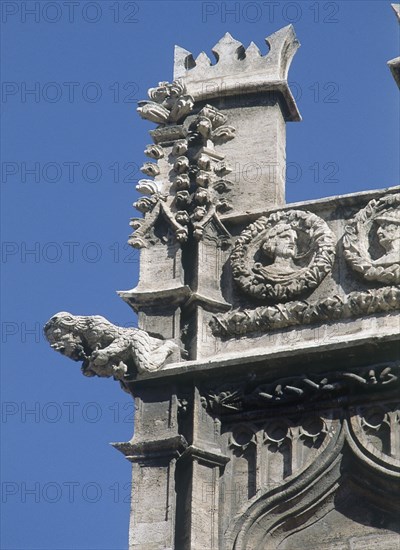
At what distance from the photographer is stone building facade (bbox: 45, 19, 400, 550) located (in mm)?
19359

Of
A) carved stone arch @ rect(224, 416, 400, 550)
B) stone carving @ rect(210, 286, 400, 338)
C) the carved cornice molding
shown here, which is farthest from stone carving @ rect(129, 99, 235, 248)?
carved stone arch @ rect(224, 416, 400, 550)

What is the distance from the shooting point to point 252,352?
20031 millimetres

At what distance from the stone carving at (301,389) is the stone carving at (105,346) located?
628mm

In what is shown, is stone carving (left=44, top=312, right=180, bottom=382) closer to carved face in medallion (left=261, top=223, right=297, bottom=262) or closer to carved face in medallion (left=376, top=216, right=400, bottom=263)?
carved face in medallion (left=261, top=223, right=297, bottom=262)

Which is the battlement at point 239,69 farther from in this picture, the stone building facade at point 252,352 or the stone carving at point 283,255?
the stone carving at point 283,255

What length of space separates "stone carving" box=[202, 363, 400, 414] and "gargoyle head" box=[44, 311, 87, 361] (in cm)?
124

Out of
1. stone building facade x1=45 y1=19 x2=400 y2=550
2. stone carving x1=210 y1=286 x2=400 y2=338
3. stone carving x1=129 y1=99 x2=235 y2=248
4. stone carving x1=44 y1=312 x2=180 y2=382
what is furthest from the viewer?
stone carving x1=129 y1=99 x2=235 y2=248

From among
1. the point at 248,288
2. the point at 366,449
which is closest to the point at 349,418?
the point at 366,449

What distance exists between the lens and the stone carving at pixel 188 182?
2114 cm

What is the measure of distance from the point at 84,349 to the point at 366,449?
272 centimetres

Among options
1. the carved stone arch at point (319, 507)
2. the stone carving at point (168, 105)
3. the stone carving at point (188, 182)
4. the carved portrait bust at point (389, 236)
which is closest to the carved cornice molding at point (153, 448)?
the carved stone arch at point (319, 507)

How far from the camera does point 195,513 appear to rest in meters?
19.3

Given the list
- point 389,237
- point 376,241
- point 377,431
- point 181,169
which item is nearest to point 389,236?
point 389,237

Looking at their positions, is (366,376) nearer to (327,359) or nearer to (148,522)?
(327,359)
